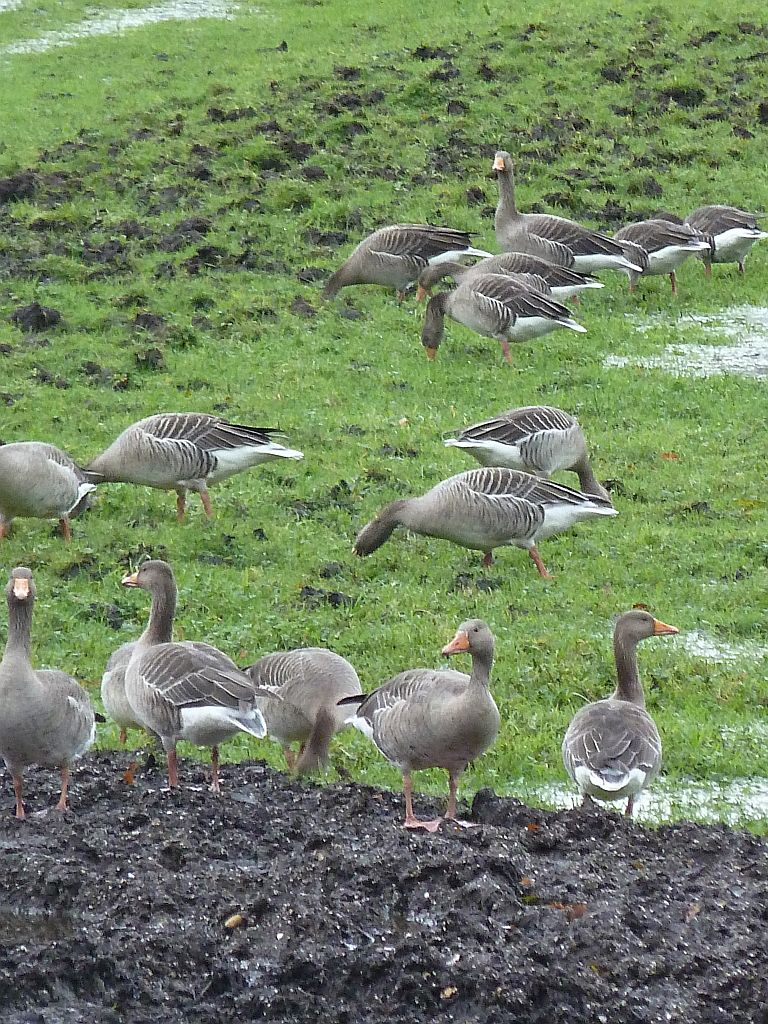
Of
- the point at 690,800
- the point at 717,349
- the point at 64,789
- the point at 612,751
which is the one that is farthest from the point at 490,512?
the point at 717,349

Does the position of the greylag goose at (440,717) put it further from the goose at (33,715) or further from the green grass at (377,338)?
the goose at (33,715)

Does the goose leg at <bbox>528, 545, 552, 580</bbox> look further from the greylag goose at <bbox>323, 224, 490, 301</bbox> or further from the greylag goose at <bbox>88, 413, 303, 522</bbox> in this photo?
the greylag goose at <bbox>323, 224, 490, 301</bbox>

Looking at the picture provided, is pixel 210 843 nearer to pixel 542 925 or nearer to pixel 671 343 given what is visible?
pixel 542 925

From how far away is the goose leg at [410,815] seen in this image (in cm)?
741

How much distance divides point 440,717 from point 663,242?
12445 millimetres

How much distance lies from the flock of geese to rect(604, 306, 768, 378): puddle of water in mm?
924

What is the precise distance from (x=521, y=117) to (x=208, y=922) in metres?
20.8

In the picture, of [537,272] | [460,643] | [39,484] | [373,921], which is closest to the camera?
[373,921]

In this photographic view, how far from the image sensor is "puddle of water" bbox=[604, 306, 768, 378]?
1672 cm

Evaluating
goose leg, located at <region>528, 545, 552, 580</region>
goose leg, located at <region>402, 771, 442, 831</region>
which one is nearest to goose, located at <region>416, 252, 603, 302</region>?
goose leg, located at <region>528, 545, 552, 580</region>

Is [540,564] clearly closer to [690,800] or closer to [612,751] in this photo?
[690,800]

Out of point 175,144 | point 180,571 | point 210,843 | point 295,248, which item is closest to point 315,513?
point 180,571

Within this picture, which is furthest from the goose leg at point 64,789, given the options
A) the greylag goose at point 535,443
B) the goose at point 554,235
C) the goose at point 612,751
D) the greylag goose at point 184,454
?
the goose at point 554,235

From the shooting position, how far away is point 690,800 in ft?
27.2
